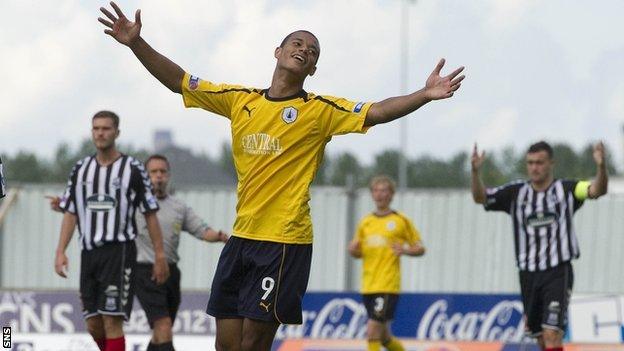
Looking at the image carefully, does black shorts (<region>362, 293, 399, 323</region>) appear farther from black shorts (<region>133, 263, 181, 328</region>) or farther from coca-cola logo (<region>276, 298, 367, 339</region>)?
black shorts (<region>133, 263, 181, 328</region>)

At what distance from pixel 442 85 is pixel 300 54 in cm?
88

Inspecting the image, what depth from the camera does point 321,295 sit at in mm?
16188

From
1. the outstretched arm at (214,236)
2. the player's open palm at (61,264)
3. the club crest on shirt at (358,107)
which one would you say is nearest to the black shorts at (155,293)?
the outstretched arm at (214,236)

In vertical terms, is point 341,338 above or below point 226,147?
below

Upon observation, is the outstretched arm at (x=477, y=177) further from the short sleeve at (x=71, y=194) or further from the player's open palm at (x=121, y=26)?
the player's open palm at (x=121, y=26)

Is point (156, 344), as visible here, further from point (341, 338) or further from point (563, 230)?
point (341, 338)

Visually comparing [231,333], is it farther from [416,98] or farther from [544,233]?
[544,233]

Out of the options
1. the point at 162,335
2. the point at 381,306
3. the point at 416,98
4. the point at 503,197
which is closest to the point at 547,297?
the point at 503,197

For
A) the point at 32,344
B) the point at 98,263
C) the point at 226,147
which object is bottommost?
the point at 32,344

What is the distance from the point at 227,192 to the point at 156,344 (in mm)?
12318

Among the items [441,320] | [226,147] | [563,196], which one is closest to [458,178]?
[226,147]

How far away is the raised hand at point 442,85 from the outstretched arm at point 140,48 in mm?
1526

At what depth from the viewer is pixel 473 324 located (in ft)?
52.8

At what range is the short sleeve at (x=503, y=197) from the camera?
11.0 m
